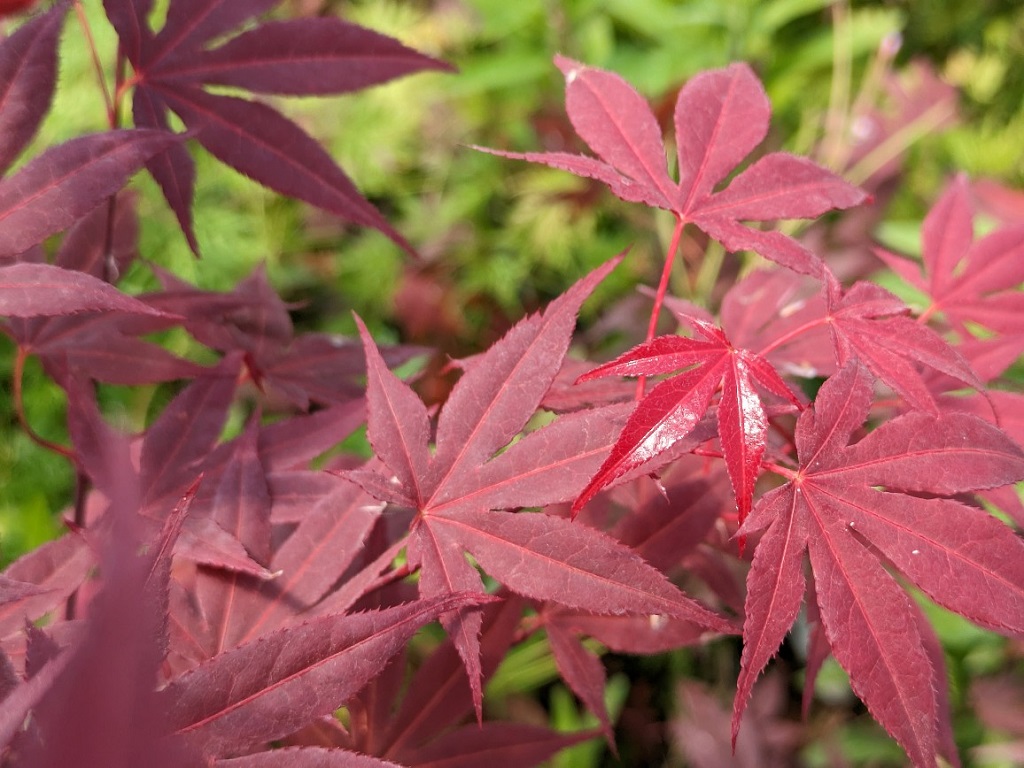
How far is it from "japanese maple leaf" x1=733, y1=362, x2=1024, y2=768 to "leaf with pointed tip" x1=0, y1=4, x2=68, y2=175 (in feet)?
1.49

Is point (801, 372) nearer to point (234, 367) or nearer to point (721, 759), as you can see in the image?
point (234, 367)

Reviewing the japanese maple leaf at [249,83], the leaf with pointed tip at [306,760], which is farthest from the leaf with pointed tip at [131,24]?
the leaf with pointed tip at [306,760]

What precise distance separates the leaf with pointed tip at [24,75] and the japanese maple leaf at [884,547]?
45 centimetres

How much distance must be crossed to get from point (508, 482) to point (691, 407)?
112mm

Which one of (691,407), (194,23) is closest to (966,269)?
(691,407)

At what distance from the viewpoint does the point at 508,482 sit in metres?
0.43

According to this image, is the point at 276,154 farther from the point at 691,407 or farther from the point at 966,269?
the point at 966,269

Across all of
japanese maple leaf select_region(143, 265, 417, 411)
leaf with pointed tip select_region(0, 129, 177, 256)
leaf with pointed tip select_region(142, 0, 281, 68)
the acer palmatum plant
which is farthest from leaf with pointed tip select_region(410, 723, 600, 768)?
leaf with pointed tip select_region(142, 0, 281, 68)

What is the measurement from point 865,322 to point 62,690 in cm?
41

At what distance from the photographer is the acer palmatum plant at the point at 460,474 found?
351 mm

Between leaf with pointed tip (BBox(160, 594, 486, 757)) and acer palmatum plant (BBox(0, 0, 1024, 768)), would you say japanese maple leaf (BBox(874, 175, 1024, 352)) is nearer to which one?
acer palmatum plant (BBox(0, 0, 1024, 768))

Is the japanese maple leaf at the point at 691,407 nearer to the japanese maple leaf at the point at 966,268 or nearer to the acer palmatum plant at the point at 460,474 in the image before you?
the acer palmatum plant at the point at 460,474

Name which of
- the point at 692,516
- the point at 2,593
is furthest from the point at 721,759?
the point at 2,593

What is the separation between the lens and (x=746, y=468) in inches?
14.4
